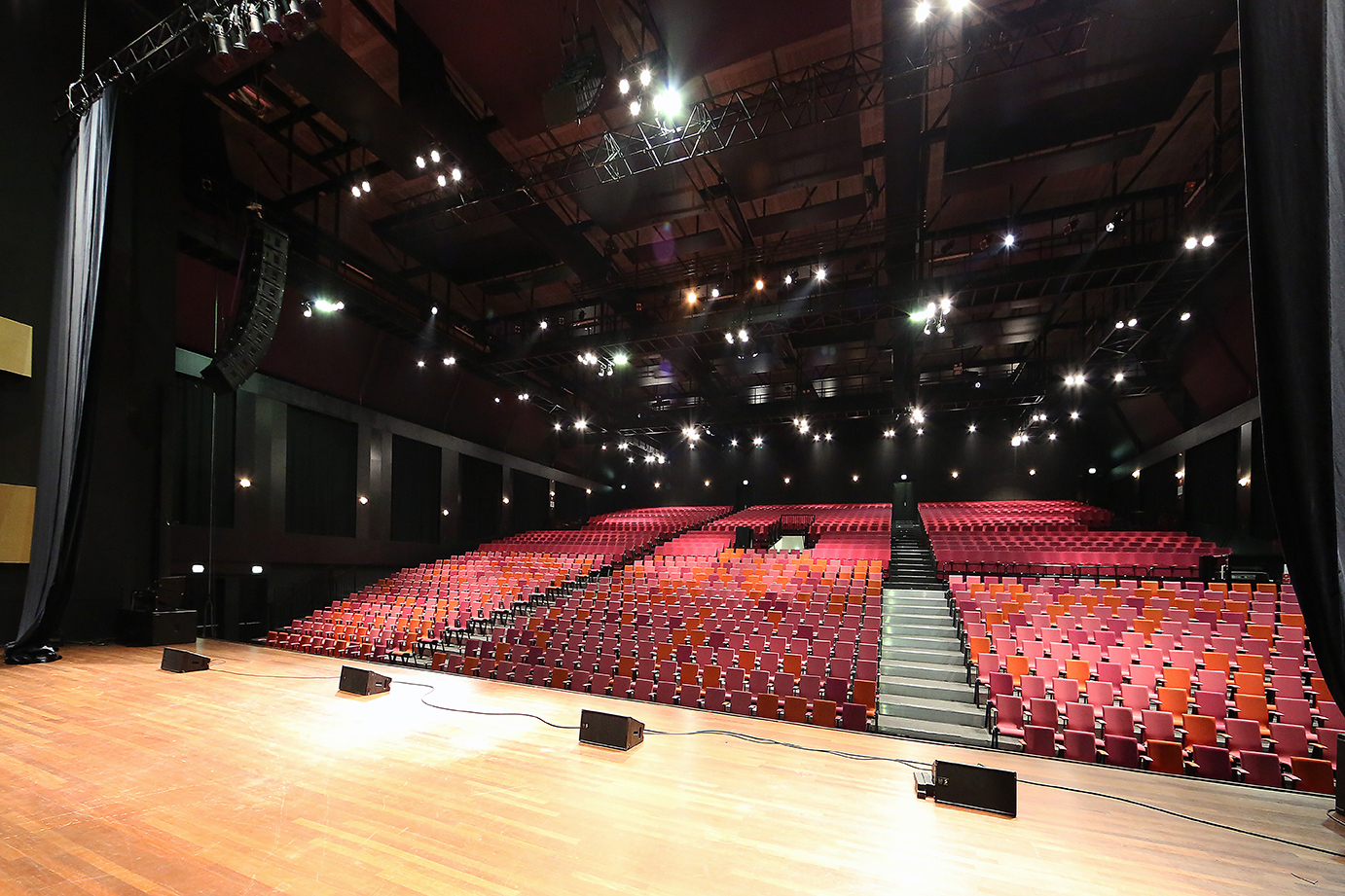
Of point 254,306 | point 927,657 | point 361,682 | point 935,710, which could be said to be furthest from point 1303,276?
point 254,306

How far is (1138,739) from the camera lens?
429cm

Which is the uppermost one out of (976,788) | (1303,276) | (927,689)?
(1303,276)

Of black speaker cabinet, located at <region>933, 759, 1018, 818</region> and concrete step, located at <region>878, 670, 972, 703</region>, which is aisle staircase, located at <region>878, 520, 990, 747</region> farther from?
black speaker cabinet, located at <region>933, 759, 1018, 818</region>

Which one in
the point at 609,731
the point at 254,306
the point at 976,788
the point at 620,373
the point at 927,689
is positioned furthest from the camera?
the point at 620,373

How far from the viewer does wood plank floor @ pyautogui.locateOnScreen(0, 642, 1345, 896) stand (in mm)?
2297

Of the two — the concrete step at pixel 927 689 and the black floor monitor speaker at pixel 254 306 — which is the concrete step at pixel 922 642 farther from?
the black floor monitor speaker at pixel 254 306

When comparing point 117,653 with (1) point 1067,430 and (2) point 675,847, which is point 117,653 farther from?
(1) point 1067,430

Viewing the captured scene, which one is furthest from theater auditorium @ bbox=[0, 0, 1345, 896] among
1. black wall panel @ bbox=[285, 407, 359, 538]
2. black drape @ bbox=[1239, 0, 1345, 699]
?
black wall panel @ bbox=[285, 407, 359, 538]

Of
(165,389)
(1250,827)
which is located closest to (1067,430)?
(1250,827)

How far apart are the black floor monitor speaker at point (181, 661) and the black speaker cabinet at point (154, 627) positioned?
177 cm

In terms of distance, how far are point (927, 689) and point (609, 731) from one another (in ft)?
11.0

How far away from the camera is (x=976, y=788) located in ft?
9.90

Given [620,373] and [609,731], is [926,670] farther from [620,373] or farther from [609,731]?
[620,373]

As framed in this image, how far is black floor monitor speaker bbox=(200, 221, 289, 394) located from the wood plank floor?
4.94 meters
